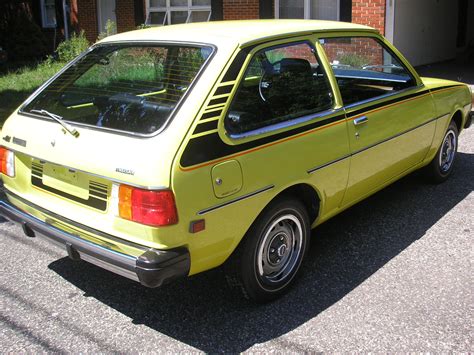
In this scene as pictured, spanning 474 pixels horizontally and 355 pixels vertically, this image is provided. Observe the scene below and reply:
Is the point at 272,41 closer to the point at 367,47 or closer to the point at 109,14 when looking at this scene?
the point at 367,47

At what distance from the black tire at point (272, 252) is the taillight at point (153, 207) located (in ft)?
2.11

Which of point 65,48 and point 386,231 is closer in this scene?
point 386,231

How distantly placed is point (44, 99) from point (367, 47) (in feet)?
8.86

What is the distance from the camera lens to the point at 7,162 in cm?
381

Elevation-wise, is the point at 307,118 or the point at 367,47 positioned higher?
the point at 367,47

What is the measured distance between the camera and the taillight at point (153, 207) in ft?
9.52

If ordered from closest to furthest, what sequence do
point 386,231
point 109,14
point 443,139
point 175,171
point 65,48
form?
point 175,171
point 386,231
point 443,139
point 65,48
point 109,14

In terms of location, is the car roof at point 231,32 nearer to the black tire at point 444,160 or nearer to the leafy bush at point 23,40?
the black tire at point 444,160

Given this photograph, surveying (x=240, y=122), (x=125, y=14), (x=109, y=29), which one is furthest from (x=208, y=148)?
(x=125, y=14)

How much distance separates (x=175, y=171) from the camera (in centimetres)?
292

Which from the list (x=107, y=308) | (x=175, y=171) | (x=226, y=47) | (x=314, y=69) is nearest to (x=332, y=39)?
(x=314, y=69)

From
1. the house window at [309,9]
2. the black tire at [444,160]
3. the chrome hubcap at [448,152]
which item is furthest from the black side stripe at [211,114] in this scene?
the house window at [309,9]

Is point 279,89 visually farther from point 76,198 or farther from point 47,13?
point 47,13

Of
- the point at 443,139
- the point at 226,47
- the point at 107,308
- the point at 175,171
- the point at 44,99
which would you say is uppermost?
the point at 226,47
